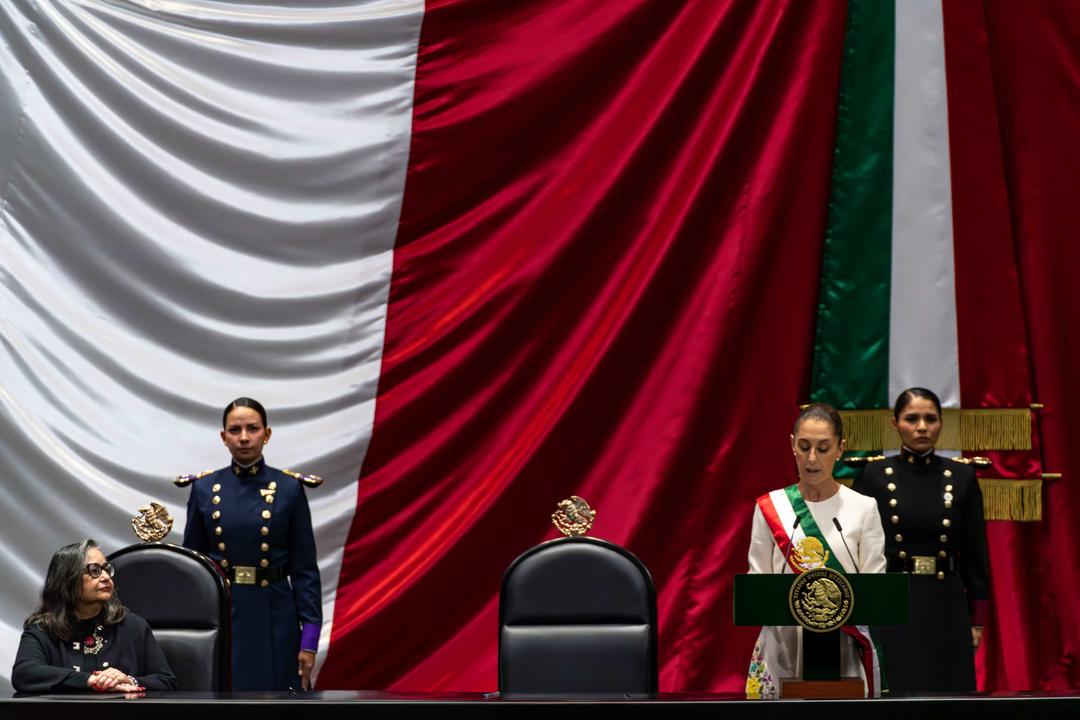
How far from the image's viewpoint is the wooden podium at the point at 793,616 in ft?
7.48

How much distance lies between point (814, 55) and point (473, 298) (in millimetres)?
1353

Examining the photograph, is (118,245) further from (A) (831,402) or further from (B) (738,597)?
(B) (738,597)

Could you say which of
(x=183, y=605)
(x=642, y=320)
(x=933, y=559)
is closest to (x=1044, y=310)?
(x=933, y=559)

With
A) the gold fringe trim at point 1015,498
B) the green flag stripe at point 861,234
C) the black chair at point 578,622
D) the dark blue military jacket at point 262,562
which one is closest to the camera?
the black chair at point 578,622

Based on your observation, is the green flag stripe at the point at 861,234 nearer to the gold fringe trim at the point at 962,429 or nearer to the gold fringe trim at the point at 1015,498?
the gold fringe trim at the point at 962,429

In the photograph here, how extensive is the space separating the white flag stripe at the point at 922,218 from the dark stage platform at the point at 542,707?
2285mm

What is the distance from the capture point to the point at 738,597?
229 cm

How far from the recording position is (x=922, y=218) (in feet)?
14.0

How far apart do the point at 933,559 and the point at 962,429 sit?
0.70 meters

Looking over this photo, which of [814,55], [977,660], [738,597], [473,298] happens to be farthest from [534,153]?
[738,597]

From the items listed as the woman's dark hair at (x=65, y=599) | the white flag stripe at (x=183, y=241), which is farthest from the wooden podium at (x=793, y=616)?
the white flag stripe at (x=183, y=241)

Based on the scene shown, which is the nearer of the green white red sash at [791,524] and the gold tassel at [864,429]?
the green white red sash at [791,524]

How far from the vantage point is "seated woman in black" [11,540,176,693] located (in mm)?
2773

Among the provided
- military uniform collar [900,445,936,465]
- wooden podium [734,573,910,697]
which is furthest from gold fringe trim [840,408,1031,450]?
wooden podium [734,573,910,697]
